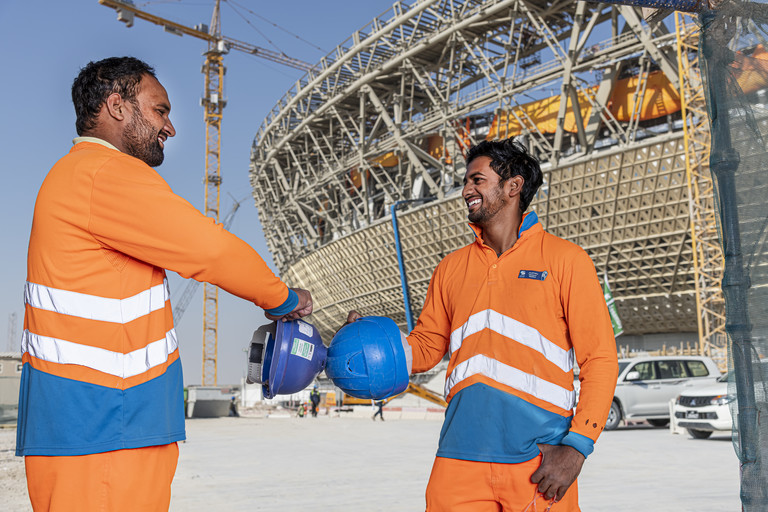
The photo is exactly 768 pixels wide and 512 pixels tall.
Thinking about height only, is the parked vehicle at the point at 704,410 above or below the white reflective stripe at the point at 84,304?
below

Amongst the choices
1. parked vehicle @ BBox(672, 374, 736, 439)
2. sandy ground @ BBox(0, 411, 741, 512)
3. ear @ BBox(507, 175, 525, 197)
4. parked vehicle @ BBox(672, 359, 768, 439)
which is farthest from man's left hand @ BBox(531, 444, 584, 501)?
parked vehicle @ BBox(672, 374, 736, 439)

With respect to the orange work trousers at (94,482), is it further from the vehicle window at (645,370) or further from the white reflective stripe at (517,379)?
the vehicle window at (645,370)

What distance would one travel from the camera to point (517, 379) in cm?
254

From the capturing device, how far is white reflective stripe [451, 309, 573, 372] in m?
2.54

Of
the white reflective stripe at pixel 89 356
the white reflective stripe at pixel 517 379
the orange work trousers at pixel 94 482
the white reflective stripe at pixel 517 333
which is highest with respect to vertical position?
the white reflective stripe at pixel 517 333

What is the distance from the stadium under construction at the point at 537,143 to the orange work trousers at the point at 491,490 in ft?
75.2

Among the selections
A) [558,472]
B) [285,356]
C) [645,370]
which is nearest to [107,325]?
[285,356]

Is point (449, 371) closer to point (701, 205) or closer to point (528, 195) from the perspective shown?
point (528, 195)

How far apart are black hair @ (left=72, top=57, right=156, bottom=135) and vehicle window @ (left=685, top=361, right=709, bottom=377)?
15.1 m

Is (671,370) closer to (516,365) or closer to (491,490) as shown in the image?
(516,365)

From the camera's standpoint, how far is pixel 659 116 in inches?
1143

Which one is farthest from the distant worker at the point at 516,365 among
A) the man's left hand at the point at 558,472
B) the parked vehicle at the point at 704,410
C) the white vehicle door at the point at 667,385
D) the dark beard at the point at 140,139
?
the white vehicle door at the point at 667,385

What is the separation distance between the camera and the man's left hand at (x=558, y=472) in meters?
2.31

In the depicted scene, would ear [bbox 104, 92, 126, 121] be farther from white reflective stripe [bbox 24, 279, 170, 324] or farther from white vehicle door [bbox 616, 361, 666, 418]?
white vehicle door [bbox 616, 361, 666, 418]
